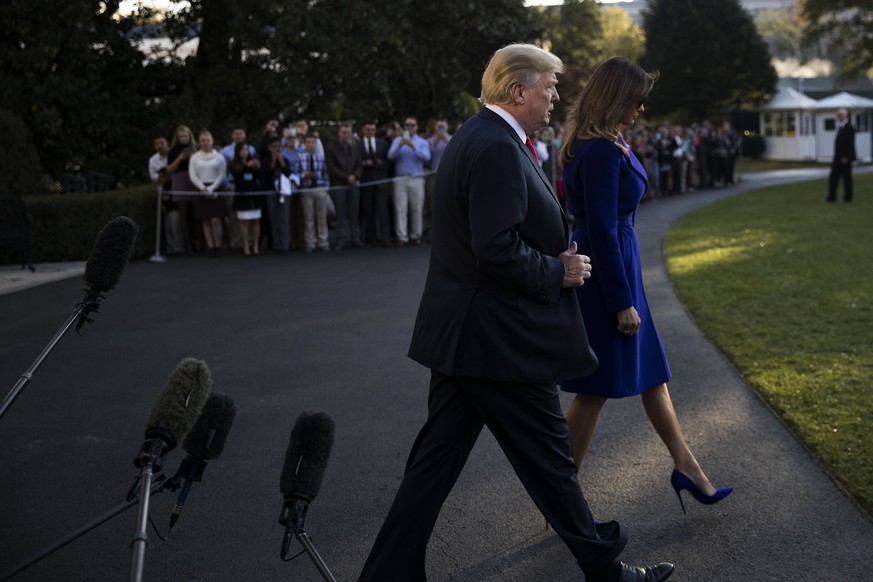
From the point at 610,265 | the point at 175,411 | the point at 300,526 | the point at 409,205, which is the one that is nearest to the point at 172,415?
the point at 175,411

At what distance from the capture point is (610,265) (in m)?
4.71

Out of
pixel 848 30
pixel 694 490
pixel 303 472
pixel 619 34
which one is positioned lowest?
pixel 694 490

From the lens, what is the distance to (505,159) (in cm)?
368

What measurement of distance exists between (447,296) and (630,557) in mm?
1520

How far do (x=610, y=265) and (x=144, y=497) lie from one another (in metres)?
2.43

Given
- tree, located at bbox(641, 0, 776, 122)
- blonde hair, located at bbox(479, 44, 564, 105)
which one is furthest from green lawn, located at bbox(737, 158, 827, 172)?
blonde hair, located at bbox(479, 44, 564, 105)

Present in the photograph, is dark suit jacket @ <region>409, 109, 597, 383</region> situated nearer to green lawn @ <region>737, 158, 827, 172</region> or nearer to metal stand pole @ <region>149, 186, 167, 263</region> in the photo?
metal stand pole @ <region>149, 186, 167, 263</region>

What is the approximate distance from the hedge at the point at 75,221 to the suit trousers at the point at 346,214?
3090mm

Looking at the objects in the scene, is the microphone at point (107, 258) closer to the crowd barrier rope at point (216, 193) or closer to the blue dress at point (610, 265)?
the blue dress at point (610, 265)

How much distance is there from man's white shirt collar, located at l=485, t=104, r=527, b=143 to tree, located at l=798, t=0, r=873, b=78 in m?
42.7

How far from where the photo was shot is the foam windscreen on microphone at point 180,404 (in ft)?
10.8

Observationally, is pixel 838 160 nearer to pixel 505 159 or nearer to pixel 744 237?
pixel 744 237

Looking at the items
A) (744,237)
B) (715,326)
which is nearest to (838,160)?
(744,237)

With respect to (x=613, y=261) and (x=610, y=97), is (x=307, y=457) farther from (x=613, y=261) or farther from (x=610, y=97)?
(x=610, y=97)
